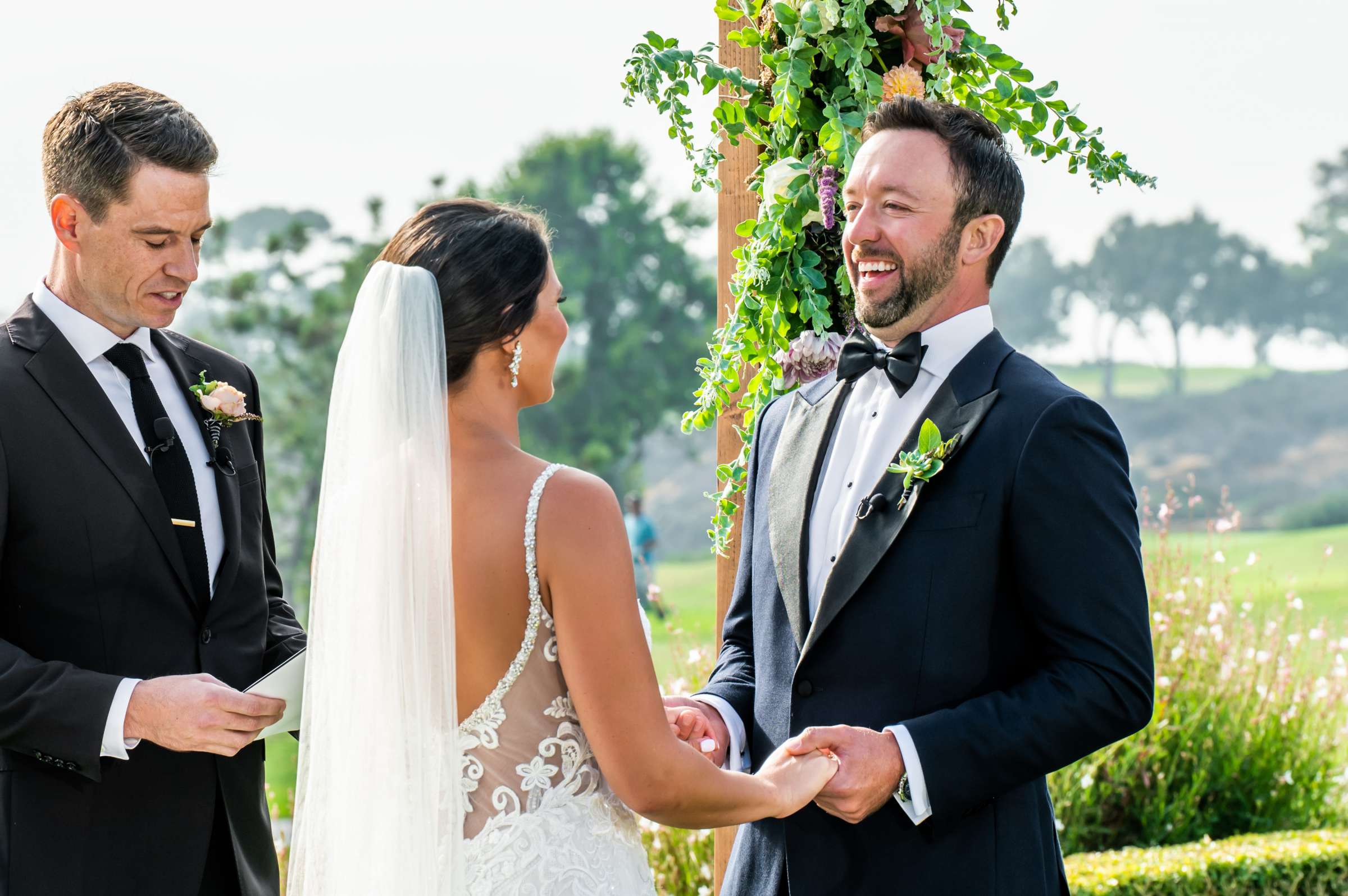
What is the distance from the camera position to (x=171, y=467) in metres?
2.84

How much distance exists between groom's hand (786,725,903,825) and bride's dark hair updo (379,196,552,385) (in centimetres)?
95

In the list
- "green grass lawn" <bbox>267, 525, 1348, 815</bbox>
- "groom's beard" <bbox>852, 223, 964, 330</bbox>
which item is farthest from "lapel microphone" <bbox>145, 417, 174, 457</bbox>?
"green grass lawn" <bbox>267, 525, 1348, 815</bbox>

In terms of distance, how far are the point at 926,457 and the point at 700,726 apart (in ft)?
2.55

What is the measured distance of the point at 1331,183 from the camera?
48.6 m

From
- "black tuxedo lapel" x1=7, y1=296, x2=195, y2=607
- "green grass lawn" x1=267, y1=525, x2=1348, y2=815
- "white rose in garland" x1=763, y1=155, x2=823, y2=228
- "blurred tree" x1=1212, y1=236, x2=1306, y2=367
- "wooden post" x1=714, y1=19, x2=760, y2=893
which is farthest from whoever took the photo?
"blurred tree" x1=1212, y1=236, x2=1306, y2=367

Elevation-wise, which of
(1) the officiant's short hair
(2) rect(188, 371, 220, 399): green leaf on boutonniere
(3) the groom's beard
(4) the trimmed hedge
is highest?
(1) the officiant's short hair

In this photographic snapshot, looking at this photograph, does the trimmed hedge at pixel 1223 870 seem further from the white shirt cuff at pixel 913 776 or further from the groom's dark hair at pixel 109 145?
the groom's dark hair at pixel 109 145

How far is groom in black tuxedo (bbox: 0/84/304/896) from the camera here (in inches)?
98.8

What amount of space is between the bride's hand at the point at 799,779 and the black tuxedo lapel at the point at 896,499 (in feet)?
0.71

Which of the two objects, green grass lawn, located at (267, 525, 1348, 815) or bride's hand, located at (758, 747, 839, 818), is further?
green grass lawn, located at (267, 525, 1348, 815)

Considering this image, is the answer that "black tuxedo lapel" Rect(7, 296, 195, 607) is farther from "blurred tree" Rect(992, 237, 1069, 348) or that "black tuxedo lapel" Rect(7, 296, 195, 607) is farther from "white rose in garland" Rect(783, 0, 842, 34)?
"blurred tree" Rect(992, 237, 1069, 348)

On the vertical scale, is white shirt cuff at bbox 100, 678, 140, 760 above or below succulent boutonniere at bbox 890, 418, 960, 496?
below

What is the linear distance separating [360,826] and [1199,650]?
5152 mm

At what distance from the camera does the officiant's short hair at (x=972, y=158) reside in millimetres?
2594
